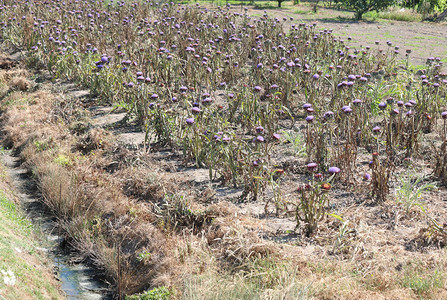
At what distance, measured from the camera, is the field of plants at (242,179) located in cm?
446

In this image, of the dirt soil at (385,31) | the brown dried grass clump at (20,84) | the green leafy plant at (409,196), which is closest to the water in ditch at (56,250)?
the brown dried grass clump at (20,84)

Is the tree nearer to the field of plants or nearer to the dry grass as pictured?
the field of plants

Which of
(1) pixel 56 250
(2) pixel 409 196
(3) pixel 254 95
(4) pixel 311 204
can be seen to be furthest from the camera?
(3) pixel 254 95

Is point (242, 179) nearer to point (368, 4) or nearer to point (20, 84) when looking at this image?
point (20, 84)

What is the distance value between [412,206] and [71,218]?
3.77 m

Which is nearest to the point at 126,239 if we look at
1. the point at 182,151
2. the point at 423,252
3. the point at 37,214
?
the point at 37,214

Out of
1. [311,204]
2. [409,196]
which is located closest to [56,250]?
[311,204]

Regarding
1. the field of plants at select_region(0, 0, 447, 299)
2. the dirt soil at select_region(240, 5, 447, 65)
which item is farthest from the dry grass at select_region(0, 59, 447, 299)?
the dirt soil at select_region(240, 5, 447, 65)

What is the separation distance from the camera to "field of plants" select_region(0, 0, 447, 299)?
446 cm

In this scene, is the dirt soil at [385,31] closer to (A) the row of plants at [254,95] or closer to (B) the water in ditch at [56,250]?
(A) the row of plants at [254,95]

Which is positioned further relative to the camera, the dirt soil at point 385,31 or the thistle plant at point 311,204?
the dirt soil at point 385,31

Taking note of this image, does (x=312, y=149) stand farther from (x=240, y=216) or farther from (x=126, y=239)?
(x=126, y=239)

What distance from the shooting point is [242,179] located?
6070mm

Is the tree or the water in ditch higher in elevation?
the tree
